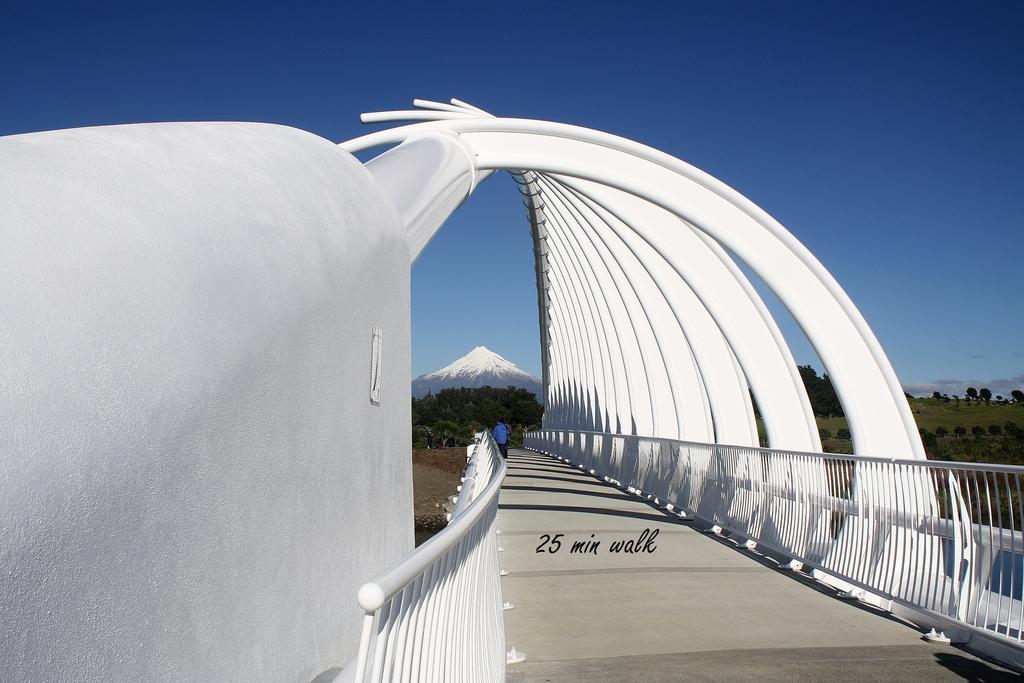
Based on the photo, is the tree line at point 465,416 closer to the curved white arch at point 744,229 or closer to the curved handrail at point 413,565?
the curved white arch at point 744,229

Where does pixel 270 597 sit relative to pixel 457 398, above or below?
below

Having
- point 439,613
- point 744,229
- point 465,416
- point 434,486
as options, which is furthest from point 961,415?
point 439,613

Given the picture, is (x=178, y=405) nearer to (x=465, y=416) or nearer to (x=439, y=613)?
(x=439, y=613)

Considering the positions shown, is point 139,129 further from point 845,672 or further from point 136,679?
point 845,672

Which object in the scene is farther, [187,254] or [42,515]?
[187,254]

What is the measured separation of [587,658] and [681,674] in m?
0.72

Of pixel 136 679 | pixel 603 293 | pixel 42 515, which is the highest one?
pixel 603 293

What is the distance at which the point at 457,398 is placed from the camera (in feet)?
387

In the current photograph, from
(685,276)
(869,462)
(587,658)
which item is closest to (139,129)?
(587,658)

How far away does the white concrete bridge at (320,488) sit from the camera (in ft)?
6.59

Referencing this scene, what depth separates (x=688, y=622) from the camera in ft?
23.0

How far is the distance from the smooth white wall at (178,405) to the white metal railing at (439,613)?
588mm

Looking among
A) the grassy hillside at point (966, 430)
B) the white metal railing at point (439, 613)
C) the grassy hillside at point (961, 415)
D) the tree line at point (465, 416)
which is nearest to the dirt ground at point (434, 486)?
the tree line at point (465, 416)

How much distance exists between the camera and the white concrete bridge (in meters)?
2.01
